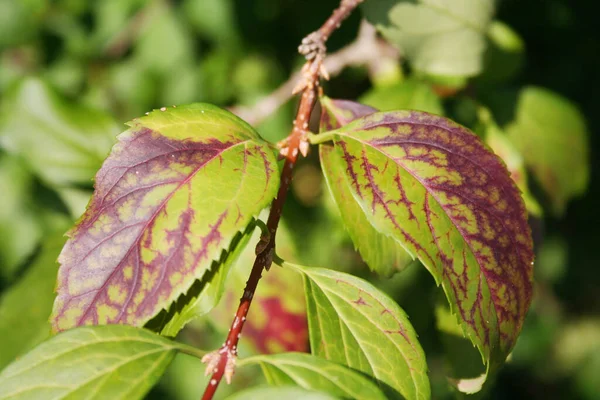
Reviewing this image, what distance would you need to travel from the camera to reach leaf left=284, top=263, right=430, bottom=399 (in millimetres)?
700

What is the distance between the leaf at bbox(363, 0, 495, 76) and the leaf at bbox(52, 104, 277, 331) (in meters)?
0.45

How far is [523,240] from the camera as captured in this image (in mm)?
689

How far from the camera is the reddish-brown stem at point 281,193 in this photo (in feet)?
2.21

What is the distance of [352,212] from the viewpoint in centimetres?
78

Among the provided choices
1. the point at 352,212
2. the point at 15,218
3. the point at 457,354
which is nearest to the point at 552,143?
the point at 457,354

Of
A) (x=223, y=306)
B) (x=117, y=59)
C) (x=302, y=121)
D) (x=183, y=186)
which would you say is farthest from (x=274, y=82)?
(x=183, y=186)

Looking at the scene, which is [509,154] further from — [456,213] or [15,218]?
[15,218]

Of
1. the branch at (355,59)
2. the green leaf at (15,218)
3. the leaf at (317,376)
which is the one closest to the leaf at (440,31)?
the branch at (355,59)

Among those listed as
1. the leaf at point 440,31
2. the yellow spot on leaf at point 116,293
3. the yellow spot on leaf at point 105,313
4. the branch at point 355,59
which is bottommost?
the yellow spot on leaf at point 105,313

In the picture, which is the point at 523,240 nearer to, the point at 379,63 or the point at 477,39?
the point at 477,39

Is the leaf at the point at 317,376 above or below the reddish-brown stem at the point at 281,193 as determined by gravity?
below

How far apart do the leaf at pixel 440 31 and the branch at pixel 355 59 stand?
0.76 feet

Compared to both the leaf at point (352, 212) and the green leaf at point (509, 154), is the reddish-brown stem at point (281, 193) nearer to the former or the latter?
the leaf at point (352, 212)

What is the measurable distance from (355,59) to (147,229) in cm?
80
